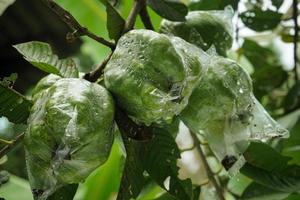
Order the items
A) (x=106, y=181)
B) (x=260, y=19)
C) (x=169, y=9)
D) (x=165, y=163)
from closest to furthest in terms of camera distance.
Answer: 1. (x=165, y=163)
2. (x=169, y=9)
3. (x=260, y=19)
4. (x=106, y=181)

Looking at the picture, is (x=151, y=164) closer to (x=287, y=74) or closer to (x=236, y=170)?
(x=236, y=170)

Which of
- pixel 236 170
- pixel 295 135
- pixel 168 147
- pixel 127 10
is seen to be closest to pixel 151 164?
pixel 168 147

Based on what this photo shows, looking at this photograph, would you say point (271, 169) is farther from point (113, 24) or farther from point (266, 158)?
point (113, 24)

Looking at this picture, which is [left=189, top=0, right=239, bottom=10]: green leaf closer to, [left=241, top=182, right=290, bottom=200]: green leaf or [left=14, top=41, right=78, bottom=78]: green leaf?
[left=241, top=182, right=290, bottom=200]: green leaf

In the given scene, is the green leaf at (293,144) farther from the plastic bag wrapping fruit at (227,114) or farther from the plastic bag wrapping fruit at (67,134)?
the plastic bag wrapping fruit at (67,134)

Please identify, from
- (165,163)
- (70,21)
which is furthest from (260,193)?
(70,21)

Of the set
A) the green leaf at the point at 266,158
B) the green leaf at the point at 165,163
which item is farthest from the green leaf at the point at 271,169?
the green leaf at the point at 165,163
